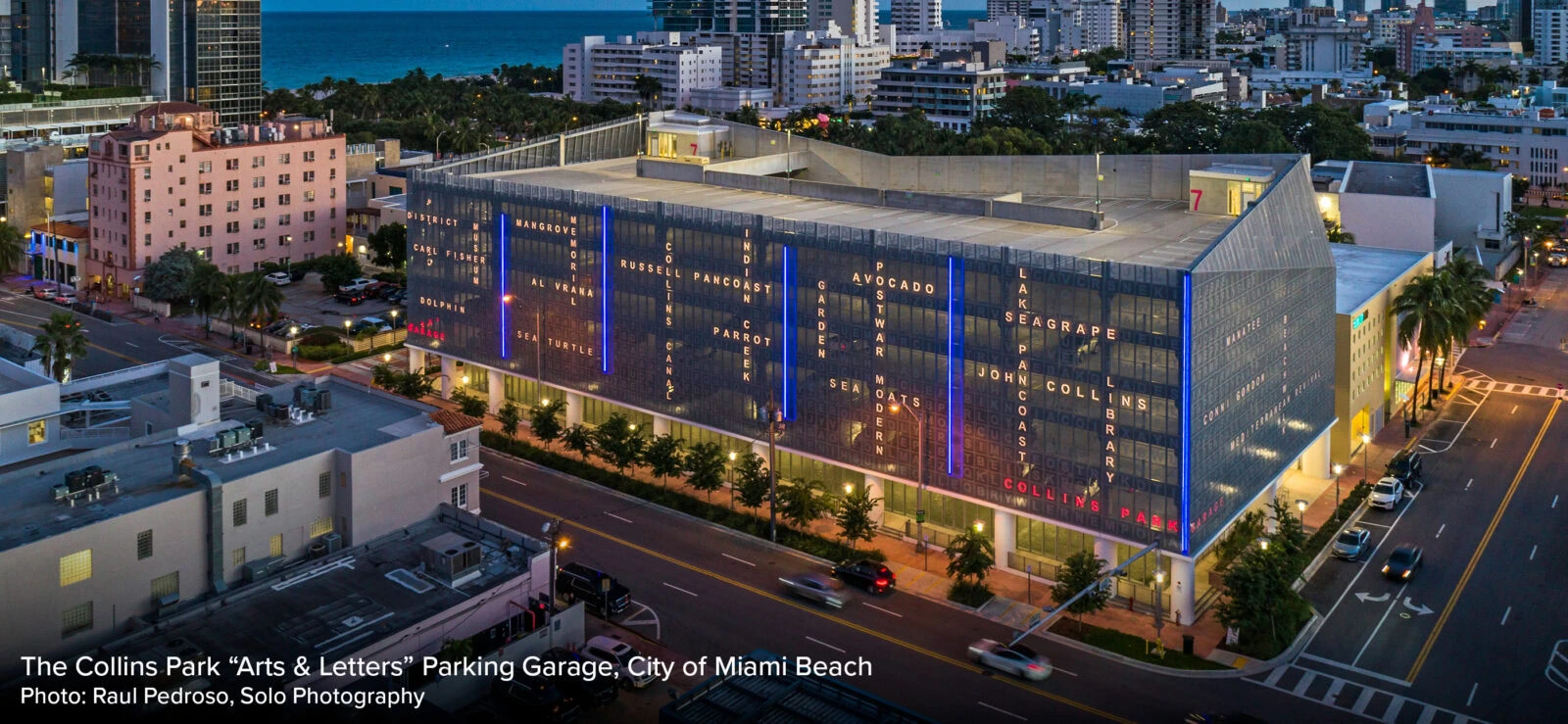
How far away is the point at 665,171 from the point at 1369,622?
5543cm

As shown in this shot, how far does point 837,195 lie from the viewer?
3472 inches

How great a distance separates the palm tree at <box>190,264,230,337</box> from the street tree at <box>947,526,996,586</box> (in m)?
68.7

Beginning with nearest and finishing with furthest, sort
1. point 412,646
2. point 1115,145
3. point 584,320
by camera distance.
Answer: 1. point 412,646
2. point 584,320
3. point 1115,145

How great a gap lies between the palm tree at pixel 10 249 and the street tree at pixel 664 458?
8489cm

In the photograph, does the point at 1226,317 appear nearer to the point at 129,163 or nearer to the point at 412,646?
the point at 412,646

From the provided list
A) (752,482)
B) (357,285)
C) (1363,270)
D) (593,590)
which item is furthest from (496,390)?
(1363,270)

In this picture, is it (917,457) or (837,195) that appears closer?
(917,457)

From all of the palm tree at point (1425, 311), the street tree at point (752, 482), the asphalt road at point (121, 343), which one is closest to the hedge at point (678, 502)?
the street tree at point (752, 482)

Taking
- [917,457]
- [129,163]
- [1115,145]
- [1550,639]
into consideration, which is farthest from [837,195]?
[1115,145]

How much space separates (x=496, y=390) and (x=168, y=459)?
35.2 metres

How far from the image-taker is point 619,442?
266 ft

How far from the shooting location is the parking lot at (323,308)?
119 metres

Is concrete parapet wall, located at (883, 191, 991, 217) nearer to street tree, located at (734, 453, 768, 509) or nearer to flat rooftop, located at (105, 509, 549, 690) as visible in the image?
street tree, located at (734, 453, 768, 509)

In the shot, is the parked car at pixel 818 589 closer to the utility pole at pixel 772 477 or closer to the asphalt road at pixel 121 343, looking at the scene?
the utility pole at pixel 772 477
